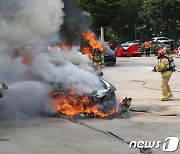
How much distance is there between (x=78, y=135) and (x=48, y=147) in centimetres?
102

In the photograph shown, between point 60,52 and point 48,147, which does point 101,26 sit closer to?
point 60,52

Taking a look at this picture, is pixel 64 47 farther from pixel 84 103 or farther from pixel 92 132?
pixel 92 132

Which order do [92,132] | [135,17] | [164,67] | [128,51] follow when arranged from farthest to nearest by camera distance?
[135,17], [128,51], [164,67], [92,132]

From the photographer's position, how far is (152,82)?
16.5 m

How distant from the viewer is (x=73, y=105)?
9391mm

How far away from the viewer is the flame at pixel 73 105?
9305 millimetres

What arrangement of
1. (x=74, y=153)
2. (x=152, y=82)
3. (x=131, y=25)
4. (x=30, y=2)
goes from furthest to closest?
1. (x=131, y=25)
2. (x=152, y=82)
3. (x=30, y=2)
4. (x=74, y=153)

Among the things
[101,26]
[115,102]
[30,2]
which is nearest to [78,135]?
[115,102]

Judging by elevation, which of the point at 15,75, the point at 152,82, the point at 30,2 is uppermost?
the point at 30,2

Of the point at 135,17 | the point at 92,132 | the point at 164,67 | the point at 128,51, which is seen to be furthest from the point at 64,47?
the point at 135,17

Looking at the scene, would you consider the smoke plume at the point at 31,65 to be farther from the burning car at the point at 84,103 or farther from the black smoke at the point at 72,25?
the black smoke at the point at 72,25

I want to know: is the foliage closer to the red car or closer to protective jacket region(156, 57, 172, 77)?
the red car

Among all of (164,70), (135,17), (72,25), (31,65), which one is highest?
(135,17)

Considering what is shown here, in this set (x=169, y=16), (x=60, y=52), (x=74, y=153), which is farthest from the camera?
(x=169, y=16)
